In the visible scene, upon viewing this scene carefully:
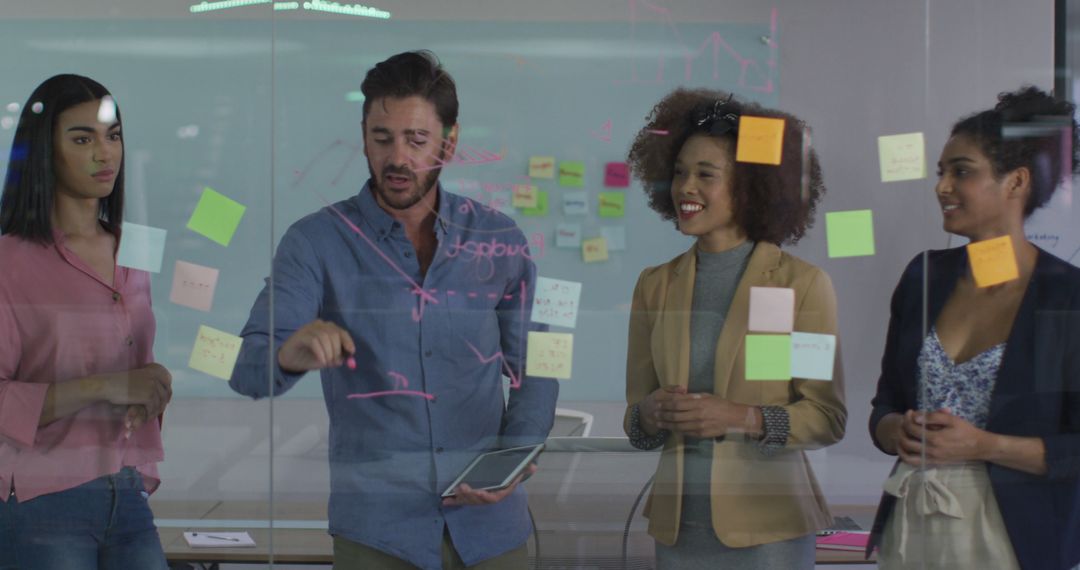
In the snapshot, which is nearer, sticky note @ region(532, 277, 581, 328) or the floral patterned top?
the floral patterned top

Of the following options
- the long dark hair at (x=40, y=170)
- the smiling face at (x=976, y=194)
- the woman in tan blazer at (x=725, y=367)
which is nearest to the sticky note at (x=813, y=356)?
the woman in tan blazer at (x=725, y=367)

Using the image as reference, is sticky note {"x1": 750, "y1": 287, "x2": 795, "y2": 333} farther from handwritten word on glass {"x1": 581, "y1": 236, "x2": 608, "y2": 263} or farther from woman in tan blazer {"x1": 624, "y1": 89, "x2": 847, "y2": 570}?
handwritten word on glass {"x1": 581, "y1": 236, "x2": 608, "y2": 263}

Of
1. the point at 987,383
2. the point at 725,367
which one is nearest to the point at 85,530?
the point at 725,367

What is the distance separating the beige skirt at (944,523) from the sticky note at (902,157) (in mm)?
729

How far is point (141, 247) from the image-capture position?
8.54ft

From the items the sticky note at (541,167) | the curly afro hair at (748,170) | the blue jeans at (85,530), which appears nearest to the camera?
the blue jeans at (85,530)

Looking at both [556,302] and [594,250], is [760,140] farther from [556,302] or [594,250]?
[556,302]

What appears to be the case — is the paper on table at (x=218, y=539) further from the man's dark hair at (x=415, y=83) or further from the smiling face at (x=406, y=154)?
the man's dark hair at (x=415, y=83)

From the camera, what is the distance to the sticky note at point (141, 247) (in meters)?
2.57

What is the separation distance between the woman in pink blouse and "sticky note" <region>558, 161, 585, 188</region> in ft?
3.54

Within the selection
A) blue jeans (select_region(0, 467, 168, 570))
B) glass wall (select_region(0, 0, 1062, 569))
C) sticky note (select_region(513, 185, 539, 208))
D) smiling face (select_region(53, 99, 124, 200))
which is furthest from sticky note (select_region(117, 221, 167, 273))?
sticky note (select_region(513, 185, 539, 208))

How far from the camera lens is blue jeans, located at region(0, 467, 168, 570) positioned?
2293 millimetres

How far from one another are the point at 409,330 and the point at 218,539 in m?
0.80

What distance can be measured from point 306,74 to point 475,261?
2.16 ft
